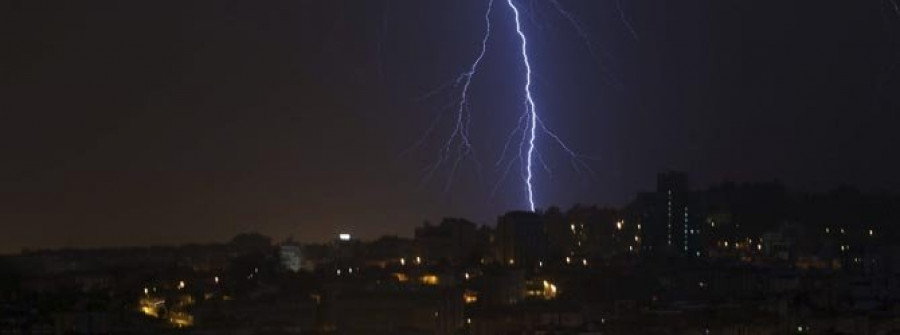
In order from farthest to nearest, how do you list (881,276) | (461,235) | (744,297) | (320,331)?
(461,235) < (881,276) < (744,297) < (320,331)

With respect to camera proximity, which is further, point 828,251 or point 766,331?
point 828,251

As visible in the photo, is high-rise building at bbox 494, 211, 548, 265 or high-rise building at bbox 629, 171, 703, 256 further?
high-rise building at bbox 629, 171, 703, 256

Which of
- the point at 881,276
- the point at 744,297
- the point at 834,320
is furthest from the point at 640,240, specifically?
the point at 834,320

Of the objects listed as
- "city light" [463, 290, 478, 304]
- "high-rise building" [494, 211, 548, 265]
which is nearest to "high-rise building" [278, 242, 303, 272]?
"high-rise building" [494, 211, 548, 265]

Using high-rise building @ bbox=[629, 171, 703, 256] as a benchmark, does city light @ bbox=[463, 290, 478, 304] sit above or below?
below

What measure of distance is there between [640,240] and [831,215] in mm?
3458

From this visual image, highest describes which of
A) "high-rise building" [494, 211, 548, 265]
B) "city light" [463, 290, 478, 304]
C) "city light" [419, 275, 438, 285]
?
"high-rise building" [494, 211, 548, 265]

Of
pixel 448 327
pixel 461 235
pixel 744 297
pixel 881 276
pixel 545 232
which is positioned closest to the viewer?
pixel 448 327

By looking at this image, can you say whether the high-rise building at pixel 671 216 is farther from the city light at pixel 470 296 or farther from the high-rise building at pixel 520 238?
the city light at pixel 470 296

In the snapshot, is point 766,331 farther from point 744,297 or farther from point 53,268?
point 53,268

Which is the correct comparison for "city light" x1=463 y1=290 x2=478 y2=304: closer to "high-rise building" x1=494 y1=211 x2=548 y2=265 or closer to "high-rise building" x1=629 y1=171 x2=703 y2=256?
"high-rise building" x1=494 y1=211 x2=548 y2=265

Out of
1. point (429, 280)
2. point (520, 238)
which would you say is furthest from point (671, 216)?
point (429, 280)

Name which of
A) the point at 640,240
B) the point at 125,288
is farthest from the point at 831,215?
the point at 125,288

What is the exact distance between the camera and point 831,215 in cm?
3688
